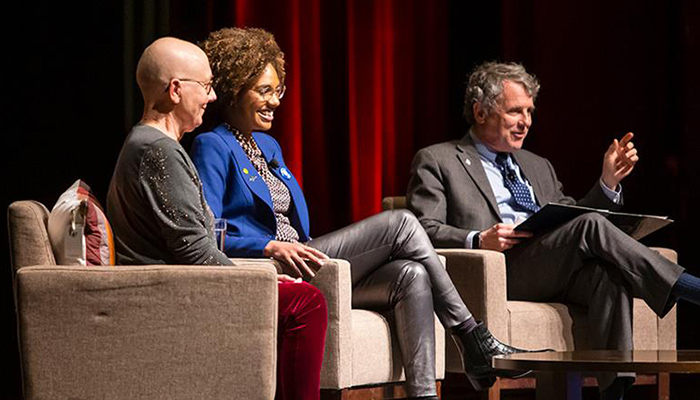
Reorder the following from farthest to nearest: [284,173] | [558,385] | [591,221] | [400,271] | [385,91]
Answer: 1. [385,91]
2. [591,221]
3. [284,173]
4. [400,271]
5. [558,385]

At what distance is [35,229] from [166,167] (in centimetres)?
32

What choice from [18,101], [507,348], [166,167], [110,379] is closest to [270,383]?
[110,379]

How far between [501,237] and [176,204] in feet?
4.96

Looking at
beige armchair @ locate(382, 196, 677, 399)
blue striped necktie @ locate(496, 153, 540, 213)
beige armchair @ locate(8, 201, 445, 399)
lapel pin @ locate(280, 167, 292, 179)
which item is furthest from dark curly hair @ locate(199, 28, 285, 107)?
blue striped necktie @ locate(496, 153, 540, 213)

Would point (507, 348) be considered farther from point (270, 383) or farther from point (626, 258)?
point (270, 383)

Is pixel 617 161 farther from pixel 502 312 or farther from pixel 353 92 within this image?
pixel 353 92

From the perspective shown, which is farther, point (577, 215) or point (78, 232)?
point (577, 215)

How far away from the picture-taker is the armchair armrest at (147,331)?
2.57 metres

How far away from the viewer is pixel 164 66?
114 inches

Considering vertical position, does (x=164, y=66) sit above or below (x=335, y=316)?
above

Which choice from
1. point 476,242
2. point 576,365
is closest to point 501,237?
point 476,242

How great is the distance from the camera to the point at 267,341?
2.63 m

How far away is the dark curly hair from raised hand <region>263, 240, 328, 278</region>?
0.61m

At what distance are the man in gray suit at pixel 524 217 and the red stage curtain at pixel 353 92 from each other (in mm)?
549
